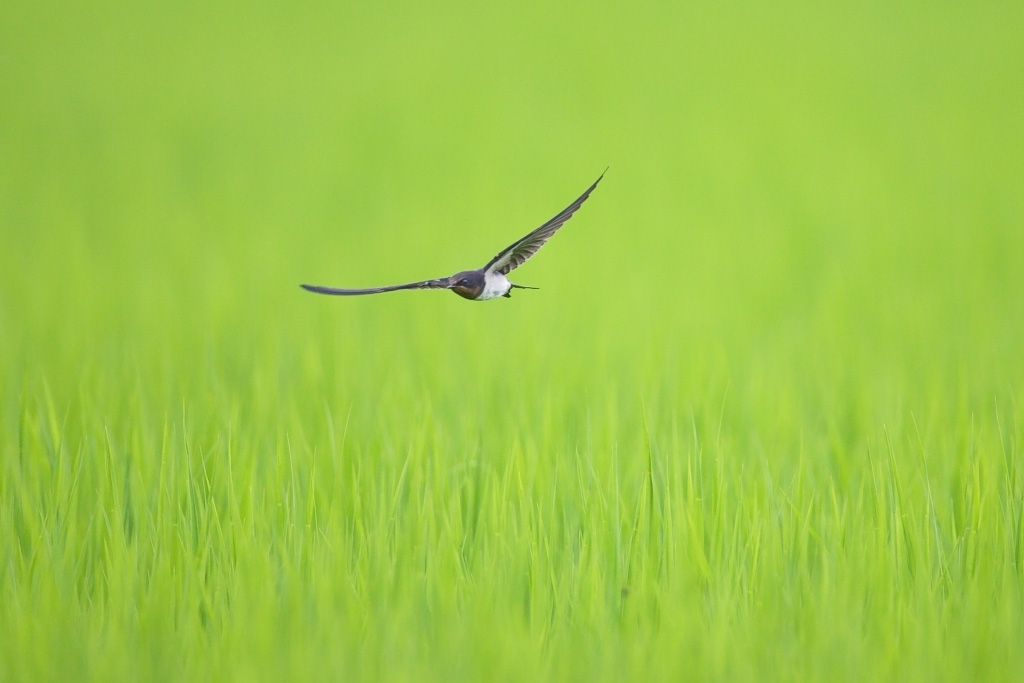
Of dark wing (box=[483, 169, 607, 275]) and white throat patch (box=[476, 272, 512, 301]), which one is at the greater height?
dark wing (box=[483, 169, 607, 275])

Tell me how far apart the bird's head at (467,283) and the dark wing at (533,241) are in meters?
0.03

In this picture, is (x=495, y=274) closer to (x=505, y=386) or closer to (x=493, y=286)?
(x=493, y=286)

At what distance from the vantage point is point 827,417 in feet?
7.32

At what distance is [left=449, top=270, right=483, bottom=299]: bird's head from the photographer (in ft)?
4.01

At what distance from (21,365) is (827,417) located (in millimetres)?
2017

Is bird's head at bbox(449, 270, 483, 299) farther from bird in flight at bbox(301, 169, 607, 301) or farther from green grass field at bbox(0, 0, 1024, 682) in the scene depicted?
green grass field at bbox(0, 0, 1024, 682)

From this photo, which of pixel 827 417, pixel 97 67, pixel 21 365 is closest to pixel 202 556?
pixel 21 365

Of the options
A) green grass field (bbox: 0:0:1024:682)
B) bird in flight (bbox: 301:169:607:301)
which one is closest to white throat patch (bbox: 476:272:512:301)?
bird in flight (bbox: 301:169:607:301)

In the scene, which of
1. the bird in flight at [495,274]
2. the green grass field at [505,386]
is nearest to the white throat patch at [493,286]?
the bird in flight at [495,274]

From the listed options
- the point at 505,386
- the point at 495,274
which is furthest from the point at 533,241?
the point at 505,386

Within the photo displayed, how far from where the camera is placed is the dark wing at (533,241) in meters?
1.25

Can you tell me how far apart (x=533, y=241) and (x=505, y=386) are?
110 centimetres

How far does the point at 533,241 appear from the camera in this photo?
4.31ft

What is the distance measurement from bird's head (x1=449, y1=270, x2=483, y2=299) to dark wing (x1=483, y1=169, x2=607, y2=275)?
32 mm
